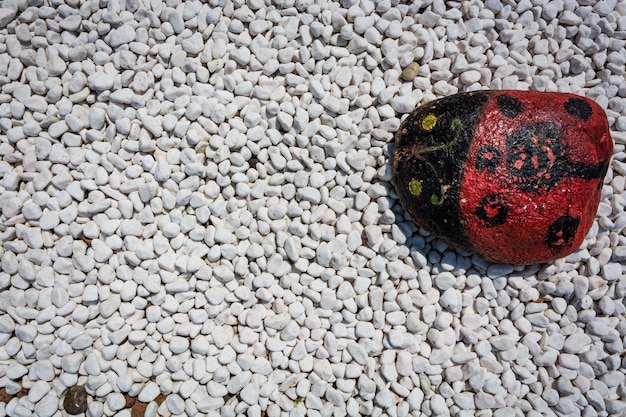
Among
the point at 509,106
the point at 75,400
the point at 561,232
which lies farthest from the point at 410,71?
the point at 75,400

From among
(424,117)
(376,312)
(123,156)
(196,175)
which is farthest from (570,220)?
(123,156)

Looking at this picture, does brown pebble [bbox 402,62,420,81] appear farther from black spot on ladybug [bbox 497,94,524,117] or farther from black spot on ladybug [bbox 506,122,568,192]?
black spot on ladybug [bbox 506,122,568,192]

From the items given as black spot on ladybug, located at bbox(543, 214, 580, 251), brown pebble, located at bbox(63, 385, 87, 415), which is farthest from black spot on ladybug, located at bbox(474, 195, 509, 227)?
brown pebble, located at bbox(63, 385, 87, 415)

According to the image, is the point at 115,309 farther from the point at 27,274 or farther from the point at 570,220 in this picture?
the point at 570,220

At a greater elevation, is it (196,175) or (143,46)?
(143,46)

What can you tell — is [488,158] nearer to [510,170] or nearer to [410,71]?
[510,170]

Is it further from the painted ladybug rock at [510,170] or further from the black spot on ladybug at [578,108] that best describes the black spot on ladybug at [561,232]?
the black spot on ladybug at [578,108]

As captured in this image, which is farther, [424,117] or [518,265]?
[518,265]
